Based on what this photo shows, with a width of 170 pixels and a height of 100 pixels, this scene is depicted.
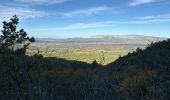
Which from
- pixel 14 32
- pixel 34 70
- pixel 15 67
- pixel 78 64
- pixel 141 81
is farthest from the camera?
pixel 78 64

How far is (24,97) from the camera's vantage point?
31.2m

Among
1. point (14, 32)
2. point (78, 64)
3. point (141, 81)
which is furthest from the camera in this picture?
point (78, 64)

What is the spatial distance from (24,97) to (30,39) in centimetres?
1979

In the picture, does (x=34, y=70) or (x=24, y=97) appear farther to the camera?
(x=34, y=70)

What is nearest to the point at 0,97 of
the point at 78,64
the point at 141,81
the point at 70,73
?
the point at 141,81

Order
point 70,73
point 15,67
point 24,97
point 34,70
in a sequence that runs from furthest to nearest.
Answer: point 70,73
point 34,70
point 15,67
point 24,97

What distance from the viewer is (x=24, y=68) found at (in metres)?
34.2

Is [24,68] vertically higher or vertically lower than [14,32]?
lower

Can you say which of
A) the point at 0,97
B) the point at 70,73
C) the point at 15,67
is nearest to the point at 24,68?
the point at 15,67

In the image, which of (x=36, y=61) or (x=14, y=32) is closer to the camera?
(x=36, y=61)

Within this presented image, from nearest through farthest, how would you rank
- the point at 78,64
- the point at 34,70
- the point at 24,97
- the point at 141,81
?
the point at 24,97 < the point at 34,70 < the point at 141,81 < the point at 78,64

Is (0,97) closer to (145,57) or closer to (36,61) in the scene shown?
(36,61)

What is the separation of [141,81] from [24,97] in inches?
2239

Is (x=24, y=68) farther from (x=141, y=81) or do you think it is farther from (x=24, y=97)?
(x=141, y=81)
